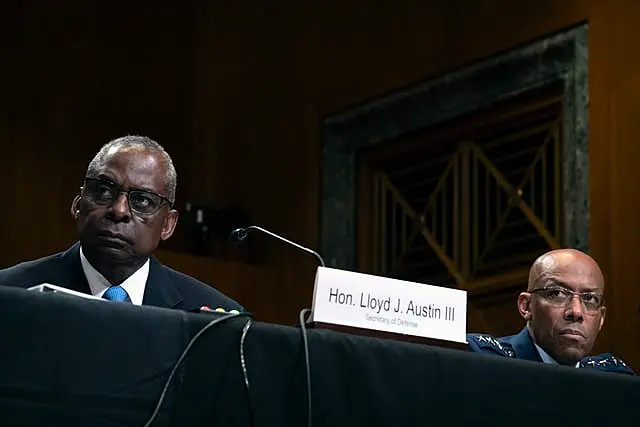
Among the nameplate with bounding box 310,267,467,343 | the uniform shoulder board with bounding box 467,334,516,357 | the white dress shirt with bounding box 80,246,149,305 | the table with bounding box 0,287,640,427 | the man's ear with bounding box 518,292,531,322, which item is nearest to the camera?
the table with bounding box 0,287,640,427

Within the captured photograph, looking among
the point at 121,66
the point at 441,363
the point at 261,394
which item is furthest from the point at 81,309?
the point at 121,66

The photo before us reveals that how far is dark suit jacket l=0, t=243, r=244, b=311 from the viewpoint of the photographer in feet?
10.5

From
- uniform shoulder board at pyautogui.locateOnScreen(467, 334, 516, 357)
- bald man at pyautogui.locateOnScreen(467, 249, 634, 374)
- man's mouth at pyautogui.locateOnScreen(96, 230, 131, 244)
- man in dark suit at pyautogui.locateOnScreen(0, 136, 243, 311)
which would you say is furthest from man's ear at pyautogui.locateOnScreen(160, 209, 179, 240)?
bald man at pyautogui.locateOnScreen(467, 249, 634, 374)

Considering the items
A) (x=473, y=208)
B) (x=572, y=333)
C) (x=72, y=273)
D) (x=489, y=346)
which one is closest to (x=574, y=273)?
(x=572, y=333)

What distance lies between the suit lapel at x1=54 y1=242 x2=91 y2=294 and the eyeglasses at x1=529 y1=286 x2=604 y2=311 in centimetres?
131

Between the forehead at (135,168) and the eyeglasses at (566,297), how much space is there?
46.4 inches

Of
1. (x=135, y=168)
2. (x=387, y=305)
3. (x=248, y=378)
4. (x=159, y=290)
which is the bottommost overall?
(x=248, y=378)

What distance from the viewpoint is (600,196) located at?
5270 millimetres

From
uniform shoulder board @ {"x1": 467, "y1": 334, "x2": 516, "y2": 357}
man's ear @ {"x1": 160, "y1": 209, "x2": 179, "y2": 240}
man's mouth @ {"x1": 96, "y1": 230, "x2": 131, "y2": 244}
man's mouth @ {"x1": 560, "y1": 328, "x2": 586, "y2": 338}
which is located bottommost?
uniform shoulder board @ {"x1": 467, "y1": 334, "x2": 516, "y2": 357}

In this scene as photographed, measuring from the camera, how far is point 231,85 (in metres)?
6.96

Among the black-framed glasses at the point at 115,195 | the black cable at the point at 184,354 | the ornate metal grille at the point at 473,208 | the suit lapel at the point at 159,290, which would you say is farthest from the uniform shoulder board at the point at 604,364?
the ornate metal grille at the point at 473,208

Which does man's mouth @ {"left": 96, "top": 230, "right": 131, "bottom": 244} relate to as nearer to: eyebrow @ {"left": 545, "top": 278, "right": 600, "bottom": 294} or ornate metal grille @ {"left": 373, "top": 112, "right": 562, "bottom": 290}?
eyebrow @ {"left": 545, "top": 278, "right": 600, "bottom": 294}

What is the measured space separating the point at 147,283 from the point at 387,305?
0.84 meters

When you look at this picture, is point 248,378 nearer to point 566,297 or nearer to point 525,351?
point 525,351
